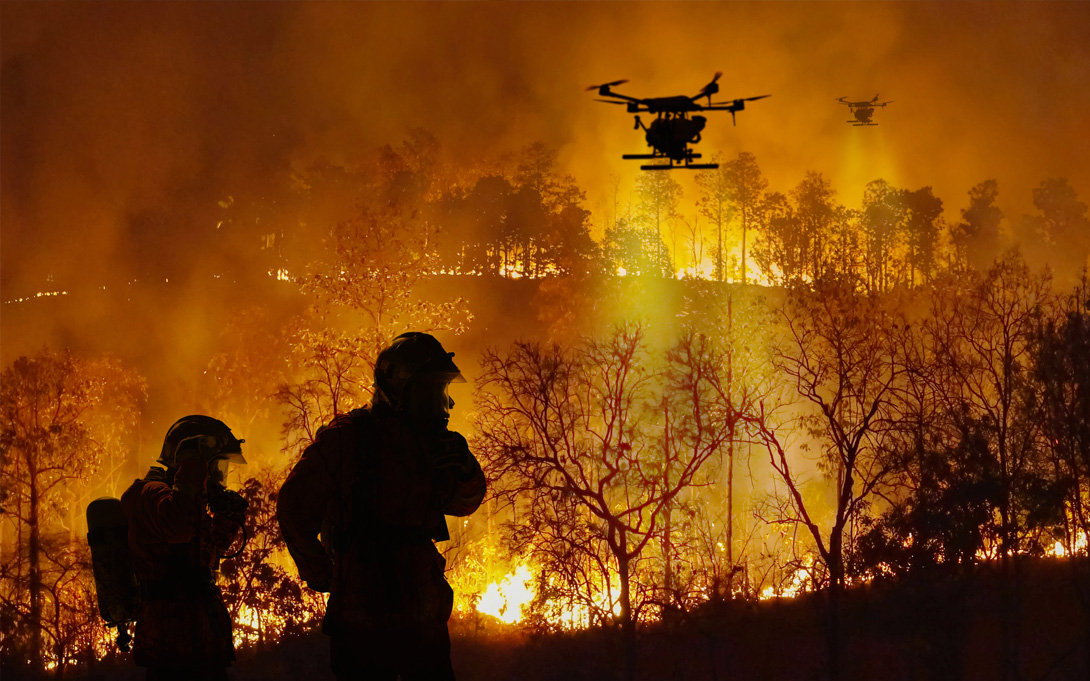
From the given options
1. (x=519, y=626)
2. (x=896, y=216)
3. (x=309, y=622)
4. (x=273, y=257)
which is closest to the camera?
(x=309, y=622)

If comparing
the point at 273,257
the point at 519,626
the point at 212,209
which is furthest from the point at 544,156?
the point at 519,626

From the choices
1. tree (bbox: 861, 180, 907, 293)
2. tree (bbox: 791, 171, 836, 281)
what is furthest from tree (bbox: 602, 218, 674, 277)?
tree (bbox: 861, 180, 907, 293)

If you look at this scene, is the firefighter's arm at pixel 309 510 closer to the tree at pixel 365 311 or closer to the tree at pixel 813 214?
the tree at pixel 365 311

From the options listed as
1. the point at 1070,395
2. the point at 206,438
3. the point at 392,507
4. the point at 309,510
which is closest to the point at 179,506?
the point at 206,438

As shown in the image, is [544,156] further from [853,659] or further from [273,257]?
[853,659]

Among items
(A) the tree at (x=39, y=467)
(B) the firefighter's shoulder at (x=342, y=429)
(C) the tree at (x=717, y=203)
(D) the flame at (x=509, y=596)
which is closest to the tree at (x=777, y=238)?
(C) the tree at (x=717, y=203)

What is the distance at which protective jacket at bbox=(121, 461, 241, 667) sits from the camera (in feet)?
20.7

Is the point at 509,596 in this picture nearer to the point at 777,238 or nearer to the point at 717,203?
the point at 777,238

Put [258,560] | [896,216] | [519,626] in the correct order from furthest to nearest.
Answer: [896,216] < [519,626] < [258,560]

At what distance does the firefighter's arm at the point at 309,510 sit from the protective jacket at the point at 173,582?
198 centimetres

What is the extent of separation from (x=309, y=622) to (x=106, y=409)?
104 ft

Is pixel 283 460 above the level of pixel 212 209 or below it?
below

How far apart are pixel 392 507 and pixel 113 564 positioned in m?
3.45

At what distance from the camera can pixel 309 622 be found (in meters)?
23.8
